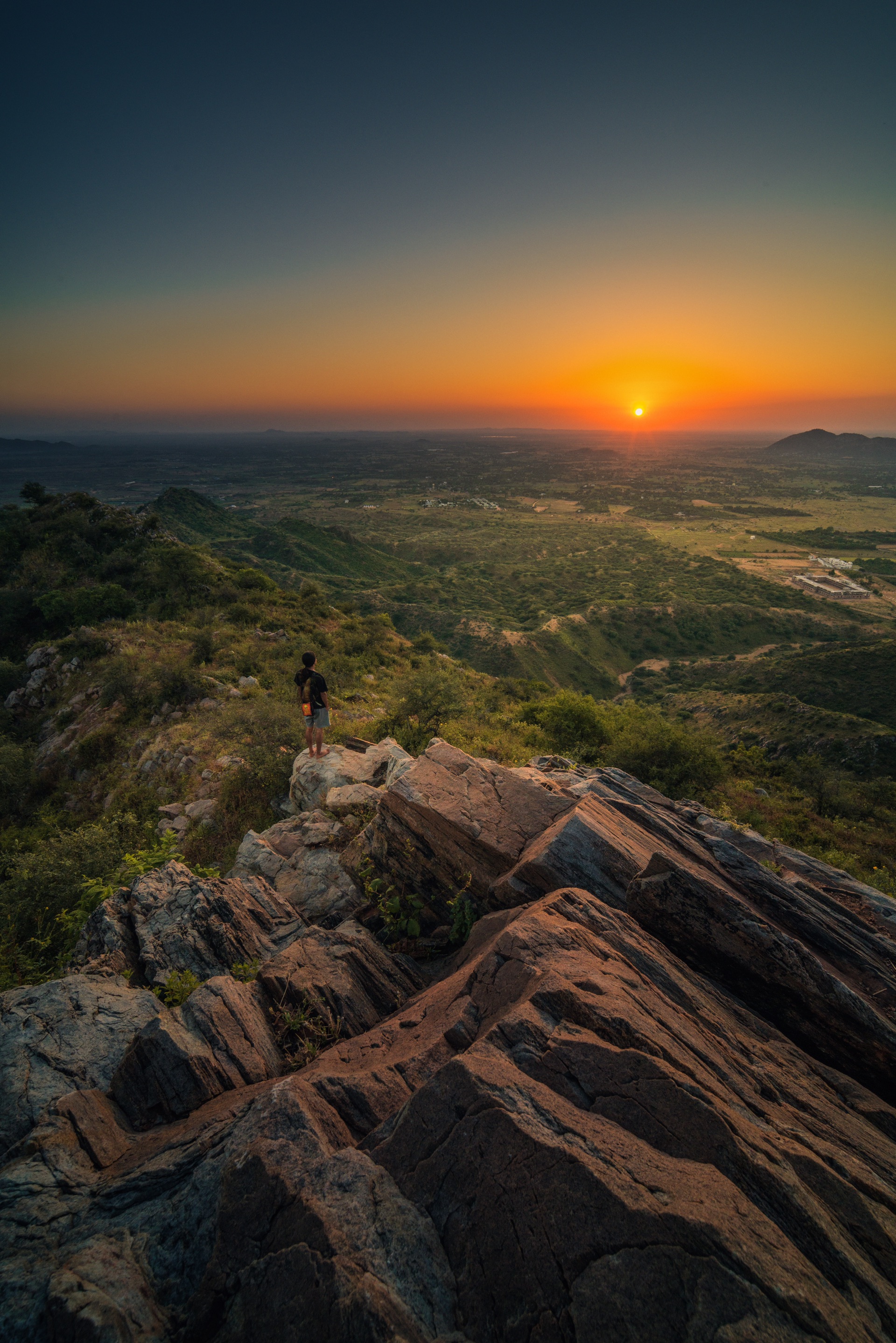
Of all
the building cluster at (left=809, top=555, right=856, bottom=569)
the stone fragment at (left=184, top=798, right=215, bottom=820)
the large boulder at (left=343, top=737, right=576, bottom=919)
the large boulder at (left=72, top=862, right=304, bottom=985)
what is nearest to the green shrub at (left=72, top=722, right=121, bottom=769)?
the stone fragment at (left=184, top=798, right=215, bottom=820)

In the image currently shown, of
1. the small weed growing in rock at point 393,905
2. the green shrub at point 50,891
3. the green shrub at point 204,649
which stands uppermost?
the green shrub at point 204,649

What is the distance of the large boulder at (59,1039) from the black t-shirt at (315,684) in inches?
295

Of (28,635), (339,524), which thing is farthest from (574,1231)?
(339,524)

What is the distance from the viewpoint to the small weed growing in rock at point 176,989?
750 centimetres

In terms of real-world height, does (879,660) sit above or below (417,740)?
below

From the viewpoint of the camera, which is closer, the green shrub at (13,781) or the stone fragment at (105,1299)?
the stone fragment at (105,1299)

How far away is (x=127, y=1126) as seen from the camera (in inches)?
217

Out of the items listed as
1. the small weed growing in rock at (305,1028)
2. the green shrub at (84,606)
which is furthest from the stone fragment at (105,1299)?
the green shrub at (84,606)

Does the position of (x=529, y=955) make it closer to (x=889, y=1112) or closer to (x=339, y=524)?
(x=889, y=1112)

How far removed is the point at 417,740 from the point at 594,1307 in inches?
532

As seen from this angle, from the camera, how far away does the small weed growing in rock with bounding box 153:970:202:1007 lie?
24.6 feet

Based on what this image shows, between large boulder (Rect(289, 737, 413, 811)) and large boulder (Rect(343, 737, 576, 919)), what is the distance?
7.39 feet

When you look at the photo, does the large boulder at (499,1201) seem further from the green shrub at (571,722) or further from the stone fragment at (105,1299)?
the green shrub at (571,722)

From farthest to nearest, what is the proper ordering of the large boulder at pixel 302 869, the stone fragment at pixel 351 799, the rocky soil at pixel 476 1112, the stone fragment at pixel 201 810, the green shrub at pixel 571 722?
the green shrub at pixel 571 722 → the stone fragment at pixel 201 810 → the stone fragment at pixel 351 799 → the large boulder at pixel 302 869 → the rocky soil at pixel 476 1112
